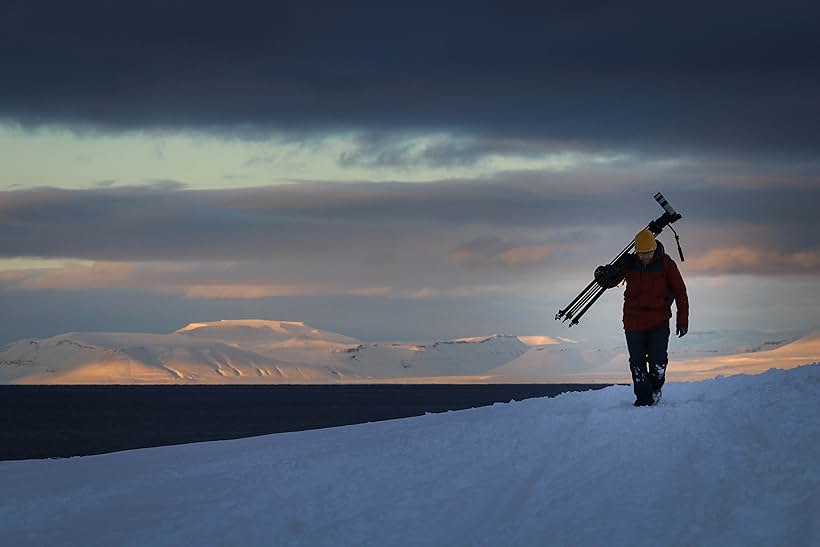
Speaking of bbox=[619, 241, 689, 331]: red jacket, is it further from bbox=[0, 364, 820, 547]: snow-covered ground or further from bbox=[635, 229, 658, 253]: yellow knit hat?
bbox=[0, 364, 820, 547]: snow-covered ground

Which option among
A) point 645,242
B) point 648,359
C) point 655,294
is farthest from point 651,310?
point 645,242

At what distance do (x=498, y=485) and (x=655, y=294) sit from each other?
18.8 feet

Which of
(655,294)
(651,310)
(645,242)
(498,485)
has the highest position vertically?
(645,242)

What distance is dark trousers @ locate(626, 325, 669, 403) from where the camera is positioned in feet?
63.4

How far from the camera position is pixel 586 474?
15.0 meters

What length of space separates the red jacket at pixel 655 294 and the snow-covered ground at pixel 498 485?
4.35ft

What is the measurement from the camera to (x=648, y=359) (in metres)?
19.7

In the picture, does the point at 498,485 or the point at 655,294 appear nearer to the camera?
the point at 498,485

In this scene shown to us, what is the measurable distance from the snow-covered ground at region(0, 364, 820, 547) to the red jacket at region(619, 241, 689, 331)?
1.33 m

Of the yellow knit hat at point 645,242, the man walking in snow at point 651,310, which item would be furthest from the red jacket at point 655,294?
the yellow knit hat at point 645,242

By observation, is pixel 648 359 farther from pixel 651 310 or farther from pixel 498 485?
pixel 498 485

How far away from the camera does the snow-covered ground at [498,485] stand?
13.2 meters

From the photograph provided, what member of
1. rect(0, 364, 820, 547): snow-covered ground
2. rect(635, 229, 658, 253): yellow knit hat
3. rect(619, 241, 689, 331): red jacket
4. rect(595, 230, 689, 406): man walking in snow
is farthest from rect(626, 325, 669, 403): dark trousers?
rect(635, 229, 658, 253): yellow knit hat

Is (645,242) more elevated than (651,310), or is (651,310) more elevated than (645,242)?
(645,242)
